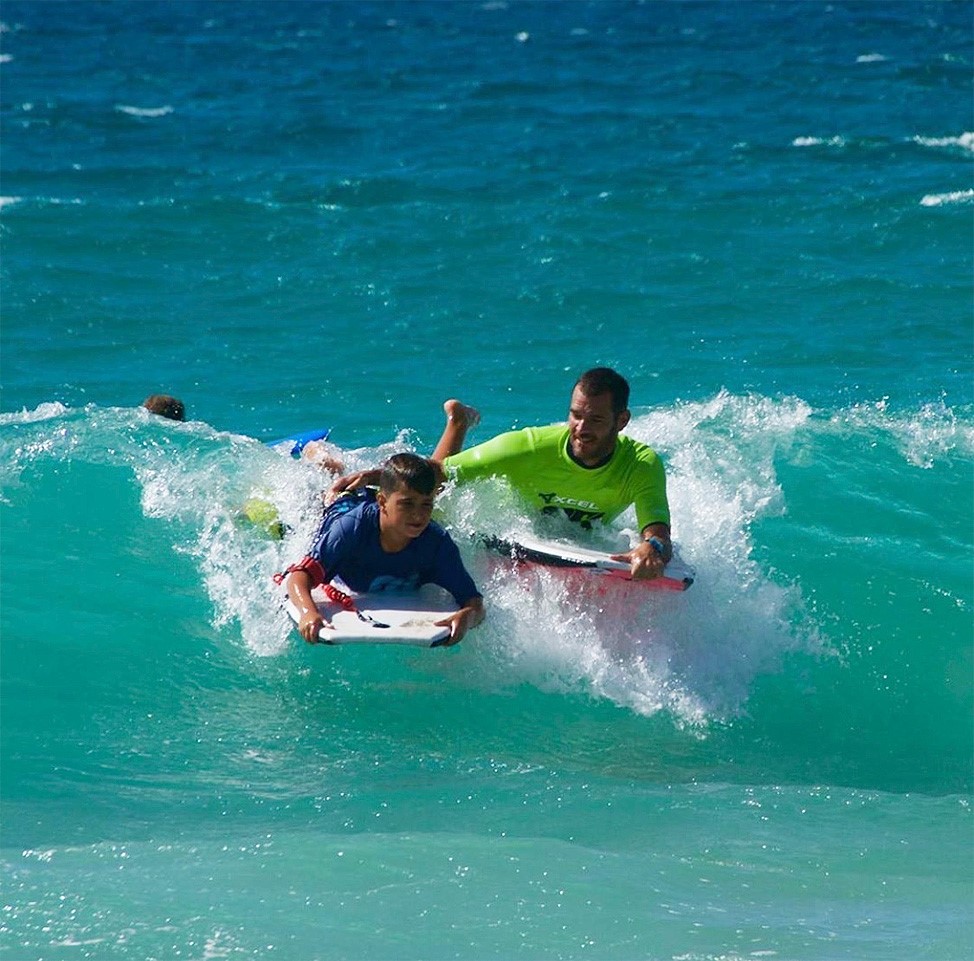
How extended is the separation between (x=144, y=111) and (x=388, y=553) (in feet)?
58.4

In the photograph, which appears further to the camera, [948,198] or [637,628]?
[948,198]

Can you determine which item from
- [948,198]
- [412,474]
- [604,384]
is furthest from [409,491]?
[948,198]

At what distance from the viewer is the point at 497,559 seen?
8070 millimetres

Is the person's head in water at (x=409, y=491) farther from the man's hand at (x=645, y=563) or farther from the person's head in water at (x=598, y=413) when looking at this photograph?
the man's hand at (x=645, y=563)

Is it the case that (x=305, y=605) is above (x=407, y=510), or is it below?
below

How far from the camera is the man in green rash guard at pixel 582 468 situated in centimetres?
781

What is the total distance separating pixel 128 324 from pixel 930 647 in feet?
28.9

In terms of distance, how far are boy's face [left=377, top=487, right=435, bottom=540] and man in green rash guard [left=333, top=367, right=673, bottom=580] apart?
0.66 m

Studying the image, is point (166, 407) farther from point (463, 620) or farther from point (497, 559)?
point (463, 620)

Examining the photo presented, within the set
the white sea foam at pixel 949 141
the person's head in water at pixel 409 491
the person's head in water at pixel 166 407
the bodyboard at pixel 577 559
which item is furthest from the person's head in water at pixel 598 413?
the white sea foam at pixel 949 141

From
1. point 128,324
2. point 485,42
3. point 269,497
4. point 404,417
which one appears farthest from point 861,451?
point 485,42

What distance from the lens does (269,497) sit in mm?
8984

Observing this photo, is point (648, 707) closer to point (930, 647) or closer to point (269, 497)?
point (930, 647)

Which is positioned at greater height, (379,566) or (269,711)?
(379,566)
